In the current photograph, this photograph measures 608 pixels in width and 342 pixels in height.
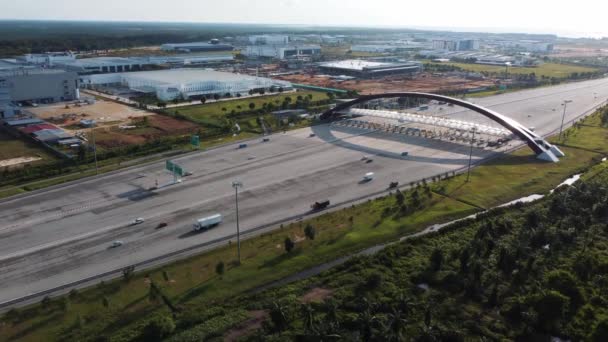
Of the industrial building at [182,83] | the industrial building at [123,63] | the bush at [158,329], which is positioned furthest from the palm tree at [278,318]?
the industrial building at [123,63]

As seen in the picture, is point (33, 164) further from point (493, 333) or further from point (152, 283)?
point (493, 333)

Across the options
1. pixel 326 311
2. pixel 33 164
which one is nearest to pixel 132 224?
pixel 326 311

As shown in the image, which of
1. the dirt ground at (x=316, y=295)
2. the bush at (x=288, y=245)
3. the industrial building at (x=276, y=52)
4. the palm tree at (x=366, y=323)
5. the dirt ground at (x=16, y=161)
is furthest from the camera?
the industrial building at (x=276, y=52)

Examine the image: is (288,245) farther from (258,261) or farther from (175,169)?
(175,169)

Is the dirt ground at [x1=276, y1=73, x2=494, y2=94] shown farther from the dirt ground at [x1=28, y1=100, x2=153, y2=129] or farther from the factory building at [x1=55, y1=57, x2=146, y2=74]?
the dirt ground at [x1=28, y1=100, x2=153, y2=129]

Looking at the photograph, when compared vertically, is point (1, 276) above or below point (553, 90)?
below

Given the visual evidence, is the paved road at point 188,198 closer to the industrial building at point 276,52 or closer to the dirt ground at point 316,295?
the dirt ground at point 316,295

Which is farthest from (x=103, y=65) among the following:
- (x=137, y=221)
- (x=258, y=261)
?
(x=258, y=261)
